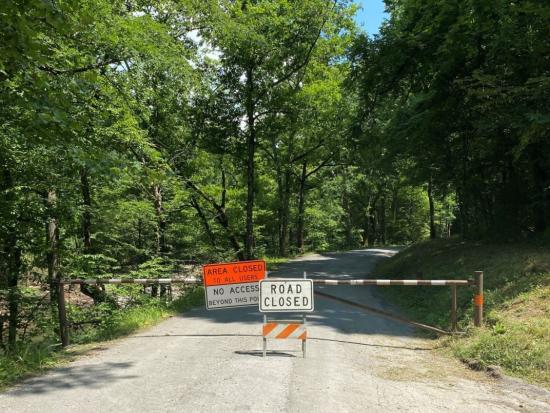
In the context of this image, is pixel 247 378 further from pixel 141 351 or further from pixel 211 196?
pixel 211 196

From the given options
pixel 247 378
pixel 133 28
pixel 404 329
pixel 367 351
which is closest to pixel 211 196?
pixel 133 28

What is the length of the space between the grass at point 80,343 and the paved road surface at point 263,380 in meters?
0.31

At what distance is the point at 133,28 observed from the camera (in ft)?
38.1

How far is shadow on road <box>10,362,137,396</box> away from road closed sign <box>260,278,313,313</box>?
84.1 inches

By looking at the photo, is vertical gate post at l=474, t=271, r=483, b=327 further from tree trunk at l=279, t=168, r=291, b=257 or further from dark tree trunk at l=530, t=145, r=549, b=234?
tree trunk at l=279, t=168, r=291, b=257

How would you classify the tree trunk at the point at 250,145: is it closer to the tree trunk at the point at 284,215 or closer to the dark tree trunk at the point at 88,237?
the dark tree trunk at the point at 88,237

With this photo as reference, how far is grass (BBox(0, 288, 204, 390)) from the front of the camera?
6.63m

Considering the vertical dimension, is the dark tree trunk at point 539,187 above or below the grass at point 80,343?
above

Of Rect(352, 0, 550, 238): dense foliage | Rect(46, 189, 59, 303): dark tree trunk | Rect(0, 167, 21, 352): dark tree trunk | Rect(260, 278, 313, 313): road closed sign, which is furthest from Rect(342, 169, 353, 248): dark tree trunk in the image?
Rect(260, 278, 313, 313): road closed sign

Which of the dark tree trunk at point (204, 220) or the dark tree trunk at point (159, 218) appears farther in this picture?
the dark tree trunk at point (204, 220)

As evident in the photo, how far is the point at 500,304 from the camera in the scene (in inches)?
378

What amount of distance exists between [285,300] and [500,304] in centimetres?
467

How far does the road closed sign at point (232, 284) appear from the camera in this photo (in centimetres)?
838

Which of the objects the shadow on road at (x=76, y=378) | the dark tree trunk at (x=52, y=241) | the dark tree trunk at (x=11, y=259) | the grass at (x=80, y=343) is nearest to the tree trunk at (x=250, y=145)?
the grass at (x=80, y=343)
